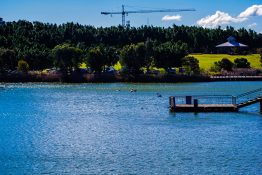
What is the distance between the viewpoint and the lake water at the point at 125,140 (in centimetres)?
5925

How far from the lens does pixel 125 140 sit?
74688 millimetres

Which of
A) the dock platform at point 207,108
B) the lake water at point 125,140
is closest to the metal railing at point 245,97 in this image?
the lake water at point 125,140

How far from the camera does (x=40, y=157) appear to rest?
6412cm

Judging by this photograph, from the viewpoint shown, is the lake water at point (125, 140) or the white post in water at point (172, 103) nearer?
the lake water at point (125, 140)

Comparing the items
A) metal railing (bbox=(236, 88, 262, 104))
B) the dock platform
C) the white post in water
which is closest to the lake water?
the dock platform

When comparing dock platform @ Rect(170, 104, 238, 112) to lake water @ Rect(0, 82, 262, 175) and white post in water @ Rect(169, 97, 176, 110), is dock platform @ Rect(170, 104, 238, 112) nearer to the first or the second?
white post in water @ Rect(169, 97, 176, 110)

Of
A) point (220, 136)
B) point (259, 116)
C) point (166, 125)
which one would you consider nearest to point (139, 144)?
point (220, 136)

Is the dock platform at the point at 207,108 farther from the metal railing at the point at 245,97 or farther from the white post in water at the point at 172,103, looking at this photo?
the metal railing at the point at 245,97

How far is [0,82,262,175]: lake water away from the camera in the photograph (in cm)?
5925

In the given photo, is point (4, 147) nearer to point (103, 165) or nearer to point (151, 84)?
point (103, 165)

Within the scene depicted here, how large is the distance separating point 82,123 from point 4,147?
2387cm

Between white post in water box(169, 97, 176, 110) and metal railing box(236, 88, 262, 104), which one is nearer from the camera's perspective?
white post in water box(169, 97, 176, 110)

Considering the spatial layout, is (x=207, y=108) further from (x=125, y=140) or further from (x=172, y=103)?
(x=125, y=140)

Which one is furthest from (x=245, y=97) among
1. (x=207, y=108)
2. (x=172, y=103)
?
(x=207, y=108)
